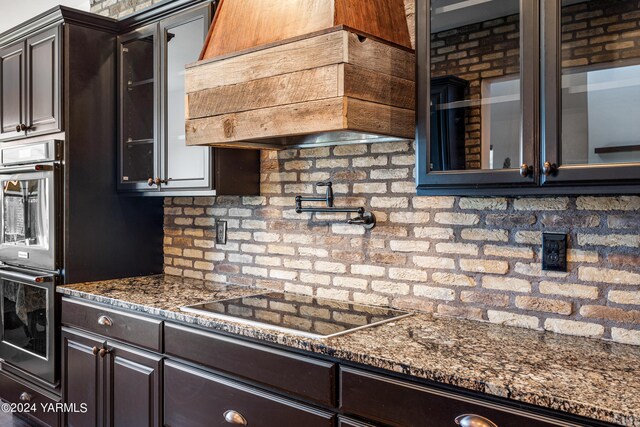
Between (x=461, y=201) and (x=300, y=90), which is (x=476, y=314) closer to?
(x=461, y=201)

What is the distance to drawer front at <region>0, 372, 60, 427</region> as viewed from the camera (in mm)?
3035

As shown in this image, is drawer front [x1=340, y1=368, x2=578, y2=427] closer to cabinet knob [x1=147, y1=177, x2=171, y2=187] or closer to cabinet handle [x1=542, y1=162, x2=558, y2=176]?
cabinet handle [x1=542, y1=162, x2=558, y2=176]

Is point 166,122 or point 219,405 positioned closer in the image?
point 219,405

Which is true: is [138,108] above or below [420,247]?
above

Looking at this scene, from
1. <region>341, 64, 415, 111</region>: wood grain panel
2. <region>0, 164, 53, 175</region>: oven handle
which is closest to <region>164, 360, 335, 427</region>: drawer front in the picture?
<region>341, 64, 415, 111</region>: wood grain panel

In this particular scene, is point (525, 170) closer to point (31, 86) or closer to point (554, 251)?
point (554, 251)

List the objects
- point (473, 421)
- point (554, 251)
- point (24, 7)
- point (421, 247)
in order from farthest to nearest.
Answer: point (24, 7)
point (421, 247)
point (554, 251)
point (473, 421)

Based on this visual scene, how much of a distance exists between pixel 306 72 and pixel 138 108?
150 cm

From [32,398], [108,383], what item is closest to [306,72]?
[108,383]

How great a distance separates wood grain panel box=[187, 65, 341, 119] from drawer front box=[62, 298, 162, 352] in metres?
0.94

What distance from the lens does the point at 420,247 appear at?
227 cm

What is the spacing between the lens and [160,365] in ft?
7.62

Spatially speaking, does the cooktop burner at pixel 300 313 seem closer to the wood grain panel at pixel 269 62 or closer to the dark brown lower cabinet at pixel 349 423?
the dark brown lower cabinet at pixel 349 423

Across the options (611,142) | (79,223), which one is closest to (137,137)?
(79,223)
